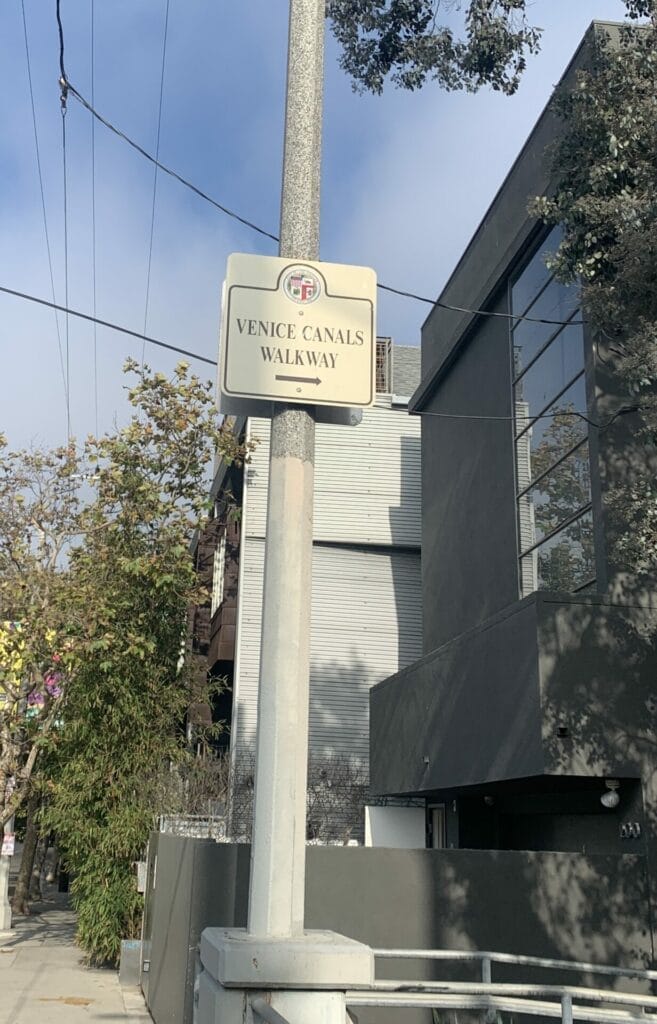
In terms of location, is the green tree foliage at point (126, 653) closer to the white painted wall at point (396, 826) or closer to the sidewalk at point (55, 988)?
the sidewalk at point (55, 988)

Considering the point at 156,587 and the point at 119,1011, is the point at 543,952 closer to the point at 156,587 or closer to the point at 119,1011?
the point at 119,1011

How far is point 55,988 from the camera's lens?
1608 cm

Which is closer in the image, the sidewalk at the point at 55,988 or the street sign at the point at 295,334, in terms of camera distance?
the street sign at the point at 295,334

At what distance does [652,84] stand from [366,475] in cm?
1689

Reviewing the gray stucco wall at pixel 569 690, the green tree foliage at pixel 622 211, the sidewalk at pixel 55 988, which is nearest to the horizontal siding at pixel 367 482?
the sidewalk at pixel 55 988

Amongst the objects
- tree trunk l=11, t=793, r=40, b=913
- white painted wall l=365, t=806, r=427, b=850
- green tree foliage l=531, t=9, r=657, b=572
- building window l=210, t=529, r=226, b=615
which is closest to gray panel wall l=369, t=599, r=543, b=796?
white painted wall l=365, t=806, r=427, b=850

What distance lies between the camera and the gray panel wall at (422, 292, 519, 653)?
632 inches

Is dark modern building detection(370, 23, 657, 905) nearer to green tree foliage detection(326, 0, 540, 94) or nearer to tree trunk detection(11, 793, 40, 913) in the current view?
green tree foliage detection(326, 0, 540, 94)

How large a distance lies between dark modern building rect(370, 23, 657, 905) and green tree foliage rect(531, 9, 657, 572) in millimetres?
808

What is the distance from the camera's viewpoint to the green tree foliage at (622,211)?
31.7 ft

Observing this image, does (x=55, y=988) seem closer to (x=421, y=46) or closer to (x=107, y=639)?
(x=107, y=639)

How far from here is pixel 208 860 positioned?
1060 centimetres

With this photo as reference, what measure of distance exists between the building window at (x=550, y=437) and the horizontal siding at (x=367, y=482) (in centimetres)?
1086

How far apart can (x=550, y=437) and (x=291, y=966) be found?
11.2 meters
